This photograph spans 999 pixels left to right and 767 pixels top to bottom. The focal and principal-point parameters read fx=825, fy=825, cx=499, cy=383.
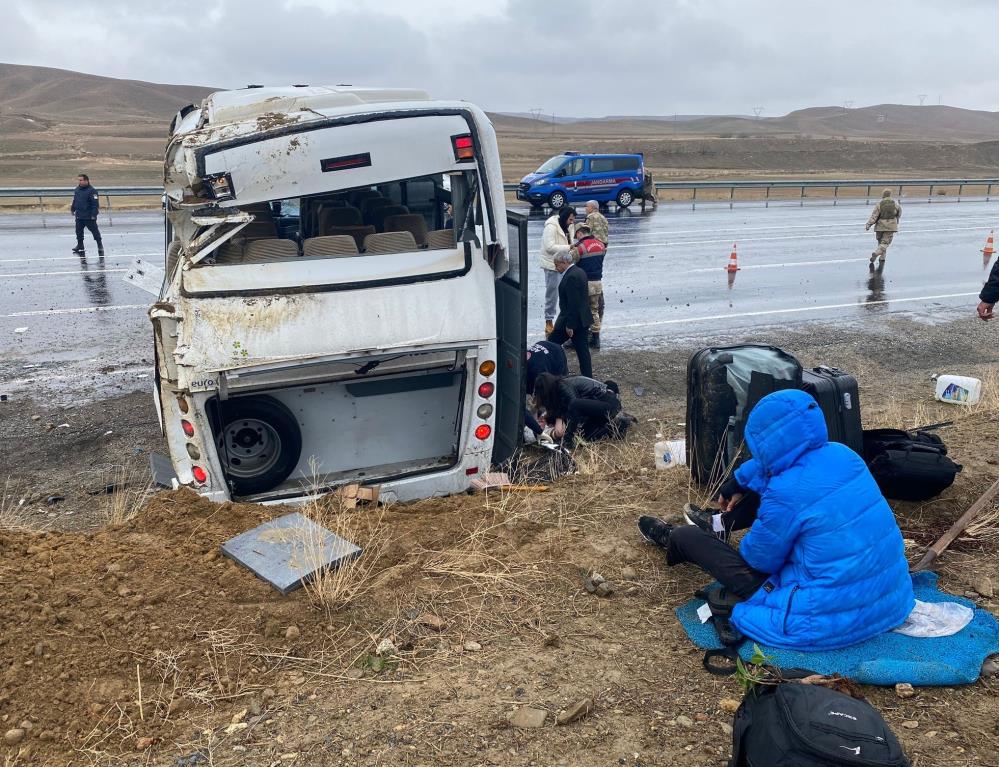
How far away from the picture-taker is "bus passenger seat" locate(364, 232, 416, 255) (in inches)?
242

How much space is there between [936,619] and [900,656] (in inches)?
15.0

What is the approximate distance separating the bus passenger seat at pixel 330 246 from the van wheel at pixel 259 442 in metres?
1.12

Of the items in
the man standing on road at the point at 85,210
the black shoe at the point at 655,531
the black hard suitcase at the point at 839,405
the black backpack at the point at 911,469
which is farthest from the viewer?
the man standing on road at the point at 85,210

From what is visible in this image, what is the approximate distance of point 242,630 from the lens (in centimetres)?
380

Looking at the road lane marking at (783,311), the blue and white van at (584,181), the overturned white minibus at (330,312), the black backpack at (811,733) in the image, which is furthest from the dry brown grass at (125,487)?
the blue and white van at (584,181)

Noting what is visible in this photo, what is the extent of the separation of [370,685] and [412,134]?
382 cm

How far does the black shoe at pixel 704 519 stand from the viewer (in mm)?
4785

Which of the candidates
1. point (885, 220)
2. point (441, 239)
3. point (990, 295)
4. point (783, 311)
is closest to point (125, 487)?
point (441, 239)

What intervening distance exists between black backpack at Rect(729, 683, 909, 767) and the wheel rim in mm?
3839

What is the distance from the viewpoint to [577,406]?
7.40 metres

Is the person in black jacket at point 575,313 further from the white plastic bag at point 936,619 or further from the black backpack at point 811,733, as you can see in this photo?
the black backpack at point 811,733

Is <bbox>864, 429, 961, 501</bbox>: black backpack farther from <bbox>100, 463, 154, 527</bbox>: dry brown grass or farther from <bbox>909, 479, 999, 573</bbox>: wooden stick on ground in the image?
<bbox>100, 463, 154, 527</bbox>: dry brown grass

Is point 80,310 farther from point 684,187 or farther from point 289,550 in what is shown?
point 684,187

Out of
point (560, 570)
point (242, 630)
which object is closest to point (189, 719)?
point (242, 630)
